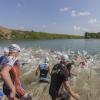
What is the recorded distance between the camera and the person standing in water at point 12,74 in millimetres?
6434

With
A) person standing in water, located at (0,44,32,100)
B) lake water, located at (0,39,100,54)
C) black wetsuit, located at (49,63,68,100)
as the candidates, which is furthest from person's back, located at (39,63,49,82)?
lake water, located at (0,39,100,54)

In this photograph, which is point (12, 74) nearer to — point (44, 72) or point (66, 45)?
point (44, 72)

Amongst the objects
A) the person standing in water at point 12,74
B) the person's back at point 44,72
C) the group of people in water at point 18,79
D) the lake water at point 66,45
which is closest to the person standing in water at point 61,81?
the group of people in water at point 18,79

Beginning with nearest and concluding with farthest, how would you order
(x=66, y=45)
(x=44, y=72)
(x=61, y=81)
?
(x=61, y=81) < (x=44, y=72) < (x=66, y=45)

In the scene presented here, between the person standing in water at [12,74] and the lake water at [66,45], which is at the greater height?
the person standing in water at [12,74]

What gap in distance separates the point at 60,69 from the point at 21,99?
4.55 feet

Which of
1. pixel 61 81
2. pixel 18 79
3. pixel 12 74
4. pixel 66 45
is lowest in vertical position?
pixel 66 45

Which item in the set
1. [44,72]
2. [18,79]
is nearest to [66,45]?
[44,72]

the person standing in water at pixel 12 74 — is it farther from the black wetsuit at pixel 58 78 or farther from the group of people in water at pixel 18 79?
the black wetsuit at pixel 58 78

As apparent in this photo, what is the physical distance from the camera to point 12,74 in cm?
733

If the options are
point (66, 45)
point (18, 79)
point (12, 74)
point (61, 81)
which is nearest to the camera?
point (12, 74)

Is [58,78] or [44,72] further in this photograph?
[44,72]

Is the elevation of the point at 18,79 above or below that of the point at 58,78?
above

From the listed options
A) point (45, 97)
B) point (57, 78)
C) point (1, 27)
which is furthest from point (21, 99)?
point (1, 27)
